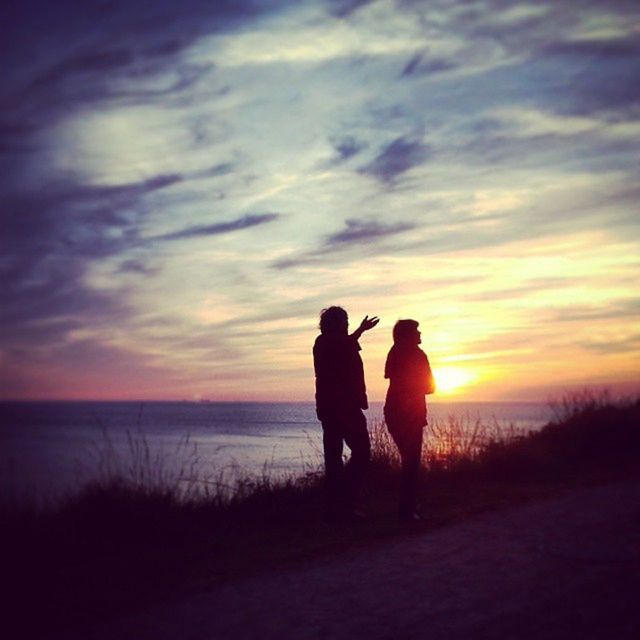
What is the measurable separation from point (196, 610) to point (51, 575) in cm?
187

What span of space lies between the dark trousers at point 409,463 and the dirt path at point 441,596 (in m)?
0.96

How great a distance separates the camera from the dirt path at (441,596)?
164 inches

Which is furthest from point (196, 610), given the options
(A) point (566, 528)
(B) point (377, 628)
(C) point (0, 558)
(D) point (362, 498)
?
(D) point (362, 498)

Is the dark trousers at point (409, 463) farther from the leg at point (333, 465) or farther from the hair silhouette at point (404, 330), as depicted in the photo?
the hair silhouette at point (404, 330)

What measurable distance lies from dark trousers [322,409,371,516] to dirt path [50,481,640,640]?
1.26m

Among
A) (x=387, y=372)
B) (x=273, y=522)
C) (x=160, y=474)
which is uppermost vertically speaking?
(x=387, y=372)

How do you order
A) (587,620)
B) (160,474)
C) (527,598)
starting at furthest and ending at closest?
(160,474) → (527,598) → (587,620)

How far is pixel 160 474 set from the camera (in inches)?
339

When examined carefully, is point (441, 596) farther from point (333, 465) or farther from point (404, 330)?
point (404, 330)

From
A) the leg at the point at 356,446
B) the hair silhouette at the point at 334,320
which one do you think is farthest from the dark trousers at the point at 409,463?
the hair silhouette at the point at 334,320

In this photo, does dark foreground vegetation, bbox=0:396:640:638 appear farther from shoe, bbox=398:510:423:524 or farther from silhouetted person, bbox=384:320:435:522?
silhouetted person, bbox=384:320:435:522

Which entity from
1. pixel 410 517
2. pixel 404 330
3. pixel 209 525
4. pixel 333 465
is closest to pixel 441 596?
pixel 410 517

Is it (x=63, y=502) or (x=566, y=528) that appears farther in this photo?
(x=63, y=502)

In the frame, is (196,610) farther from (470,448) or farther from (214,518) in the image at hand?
(470,448)
